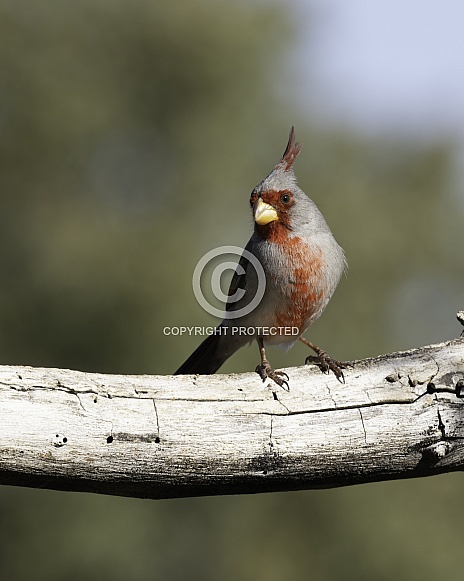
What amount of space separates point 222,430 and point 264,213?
2246 millimetres

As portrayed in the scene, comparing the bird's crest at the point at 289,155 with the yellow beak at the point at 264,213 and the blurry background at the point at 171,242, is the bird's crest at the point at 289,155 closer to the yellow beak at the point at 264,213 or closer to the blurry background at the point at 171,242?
the yellow beak at the point at 264,213

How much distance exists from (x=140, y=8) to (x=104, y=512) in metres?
11.4

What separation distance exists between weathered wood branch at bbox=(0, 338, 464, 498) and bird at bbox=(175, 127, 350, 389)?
4.57 feet

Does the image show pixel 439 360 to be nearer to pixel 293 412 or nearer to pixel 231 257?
pixel 293 412

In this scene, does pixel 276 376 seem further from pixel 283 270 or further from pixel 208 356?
pixel 208 356

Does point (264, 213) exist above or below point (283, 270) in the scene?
above

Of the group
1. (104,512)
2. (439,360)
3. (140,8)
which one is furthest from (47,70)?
(439,360)

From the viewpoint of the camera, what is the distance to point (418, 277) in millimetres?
21922

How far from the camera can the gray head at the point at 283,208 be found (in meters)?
5.86

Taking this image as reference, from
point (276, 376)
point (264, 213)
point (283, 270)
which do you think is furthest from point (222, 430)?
point (264, 213)

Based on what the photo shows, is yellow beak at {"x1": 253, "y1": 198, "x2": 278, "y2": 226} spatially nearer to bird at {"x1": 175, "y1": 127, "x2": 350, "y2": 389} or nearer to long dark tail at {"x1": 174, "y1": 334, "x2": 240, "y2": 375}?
bird at {"x1": 175, "y1": 127, "x2": 350, "y2": 389}

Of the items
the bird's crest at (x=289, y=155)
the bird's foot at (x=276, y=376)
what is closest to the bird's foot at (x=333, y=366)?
the bird's foot at (x=276, y=376)

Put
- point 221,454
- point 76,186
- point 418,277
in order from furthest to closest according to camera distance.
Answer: point 418,277 < point 76,186 < point 221,454

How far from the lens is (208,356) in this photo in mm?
6391
